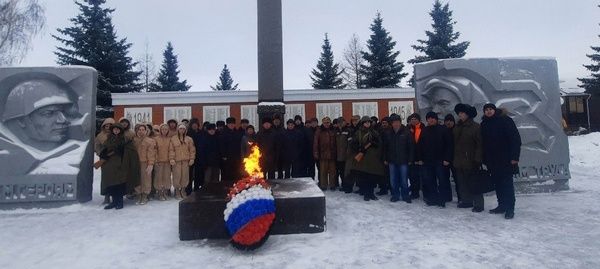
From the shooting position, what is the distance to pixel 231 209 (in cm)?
478

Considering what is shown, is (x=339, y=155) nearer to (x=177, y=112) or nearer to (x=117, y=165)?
(x=117, y=165)

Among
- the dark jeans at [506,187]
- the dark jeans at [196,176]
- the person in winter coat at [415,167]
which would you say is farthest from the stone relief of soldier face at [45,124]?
the dark jeans at [506,187]

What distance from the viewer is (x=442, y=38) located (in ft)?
86.9

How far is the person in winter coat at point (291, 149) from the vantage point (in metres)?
8.69

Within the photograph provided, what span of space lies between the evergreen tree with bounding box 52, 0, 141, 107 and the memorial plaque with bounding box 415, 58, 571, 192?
64.9 feet

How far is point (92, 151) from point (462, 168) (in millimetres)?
7492

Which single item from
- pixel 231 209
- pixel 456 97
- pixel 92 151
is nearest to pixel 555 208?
pixel 456 97

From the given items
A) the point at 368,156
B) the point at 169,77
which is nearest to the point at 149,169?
the point at 368,156

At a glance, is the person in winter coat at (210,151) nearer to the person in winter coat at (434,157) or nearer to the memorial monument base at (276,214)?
the memorial monument base at (276,214)

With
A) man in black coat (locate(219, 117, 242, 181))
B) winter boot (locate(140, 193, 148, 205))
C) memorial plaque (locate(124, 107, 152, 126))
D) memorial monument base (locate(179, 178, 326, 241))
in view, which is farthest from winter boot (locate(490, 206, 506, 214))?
memorial plaque (locate(124, 107, 152, 126))

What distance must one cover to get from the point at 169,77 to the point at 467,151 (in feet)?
105

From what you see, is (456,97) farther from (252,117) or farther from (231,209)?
(252,117)

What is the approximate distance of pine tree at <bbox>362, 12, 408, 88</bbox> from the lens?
28203 mm

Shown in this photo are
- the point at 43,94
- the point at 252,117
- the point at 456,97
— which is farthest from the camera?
the point at 252,117
